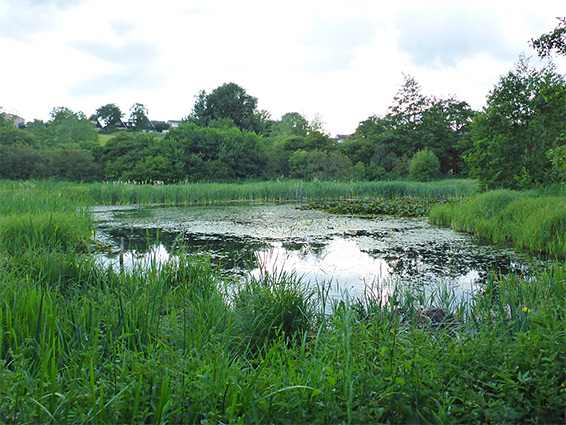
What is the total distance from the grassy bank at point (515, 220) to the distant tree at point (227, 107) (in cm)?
2829

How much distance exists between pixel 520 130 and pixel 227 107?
28.4 m

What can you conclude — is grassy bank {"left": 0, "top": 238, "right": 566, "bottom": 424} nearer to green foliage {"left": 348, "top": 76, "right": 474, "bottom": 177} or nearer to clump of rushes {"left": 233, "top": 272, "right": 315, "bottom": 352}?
clump of rushes {"left": 233, "top": 272, "right": 315, "bottom": 352}

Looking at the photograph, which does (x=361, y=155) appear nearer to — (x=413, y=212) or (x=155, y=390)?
(x=413, y=212)

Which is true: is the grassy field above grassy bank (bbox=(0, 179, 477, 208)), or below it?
below

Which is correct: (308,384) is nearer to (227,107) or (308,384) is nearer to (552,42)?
(552,42)

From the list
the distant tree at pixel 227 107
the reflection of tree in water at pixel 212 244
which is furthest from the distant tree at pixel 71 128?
the reflection of tree in water at pixel 212 244

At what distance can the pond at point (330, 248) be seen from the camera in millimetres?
4121

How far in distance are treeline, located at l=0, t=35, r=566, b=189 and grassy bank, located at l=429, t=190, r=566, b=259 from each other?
81 cm

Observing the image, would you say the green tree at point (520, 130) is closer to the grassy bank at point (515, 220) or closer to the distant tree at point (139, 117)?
the grassy bank at point (515, 220)

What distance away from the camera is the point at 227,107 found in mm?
35406

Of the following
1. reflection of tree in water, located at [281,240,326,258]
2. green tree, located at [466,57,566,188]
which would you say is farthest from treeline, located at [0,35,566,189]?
reflection of tree in water, located at [281,240,326,258]

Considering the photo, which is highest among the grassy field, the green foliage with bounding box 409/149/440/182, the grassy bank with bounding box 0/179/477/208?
the green foliage with bounding box 409/149/440/182

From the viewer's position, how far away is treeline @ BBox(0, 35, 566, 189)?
9891 millimetres

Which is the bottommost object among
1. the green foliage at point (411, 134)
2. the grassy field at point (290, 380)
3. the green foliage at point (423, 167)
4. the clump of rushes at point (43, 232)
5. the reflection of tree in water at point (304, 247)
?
the reflection of tree in water at point (304, 247)
